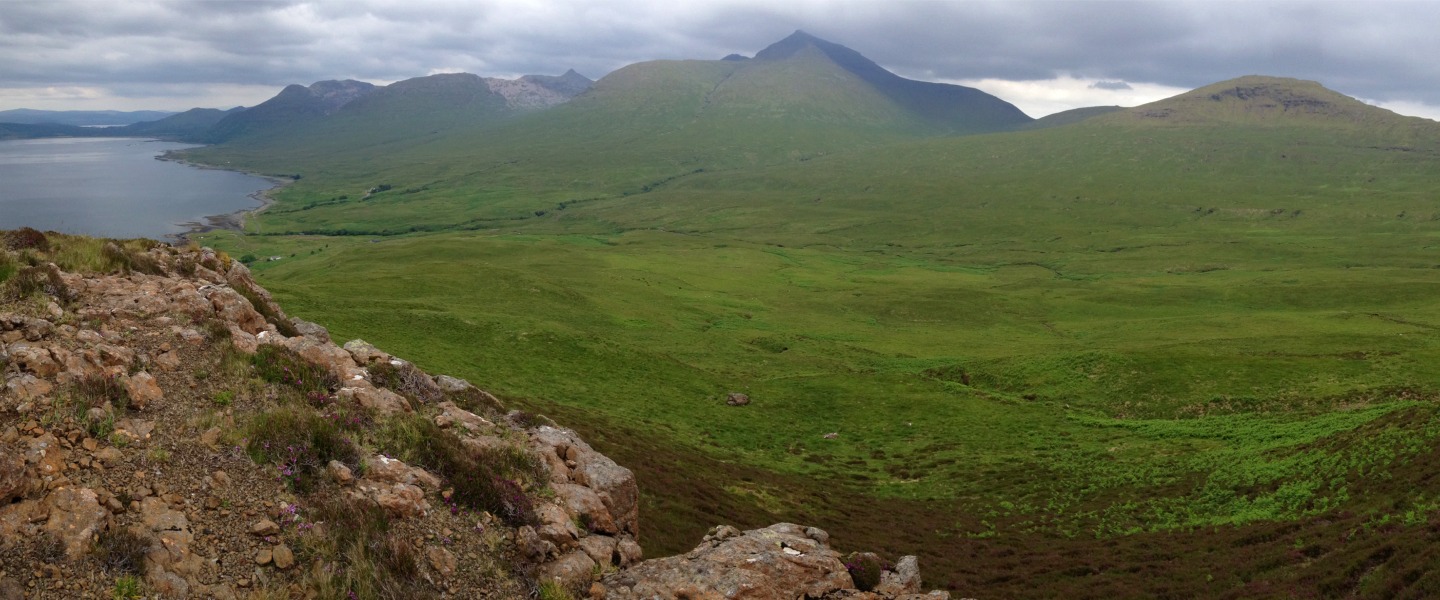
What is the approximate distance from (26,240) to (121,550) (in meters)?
14.7

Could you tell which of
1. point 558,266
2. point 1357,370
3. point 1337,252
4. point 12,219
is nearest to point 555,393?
point 1357,370

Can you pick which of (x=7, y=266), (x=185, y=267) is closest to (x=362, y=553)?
A: (x=7, y=266)

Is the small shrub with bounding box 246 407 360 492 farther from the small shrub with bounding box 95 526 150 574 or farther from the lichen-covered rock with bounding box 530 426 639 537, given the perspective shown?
the lichen-covered rock with bounding box 530 426 639 537

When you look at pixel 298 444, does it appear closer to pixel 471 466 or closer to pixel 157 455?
pixel 157 455

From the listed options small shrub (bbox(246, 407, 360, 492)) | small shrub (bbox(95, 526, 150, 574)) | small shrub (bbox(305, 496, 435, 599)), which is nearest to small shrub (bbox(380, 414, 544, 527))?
small shrub (bbox(246, 407, 360, 492))

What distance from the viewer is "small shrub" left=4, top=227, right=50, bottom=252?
21148 millimetres

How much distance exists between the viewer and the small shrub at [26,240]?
21.1 meters

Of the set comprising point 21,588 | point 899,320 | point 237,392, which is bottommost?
point 899,320

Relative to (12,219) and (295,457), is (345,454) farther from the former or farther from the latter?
(12,219)

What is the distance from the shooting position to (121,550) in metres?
12.2

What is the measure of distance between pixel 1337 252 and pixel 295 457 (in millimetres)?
210895

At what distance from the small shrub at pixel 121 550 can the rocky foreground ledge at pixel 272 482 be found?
33 mm

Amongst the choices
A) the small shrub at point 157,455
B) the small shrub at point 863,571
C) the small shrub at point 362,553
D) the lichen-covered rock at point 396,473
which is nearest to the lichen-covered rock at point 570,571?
the small shrub at point 362,553

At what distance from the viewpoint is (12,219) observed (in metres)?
185
